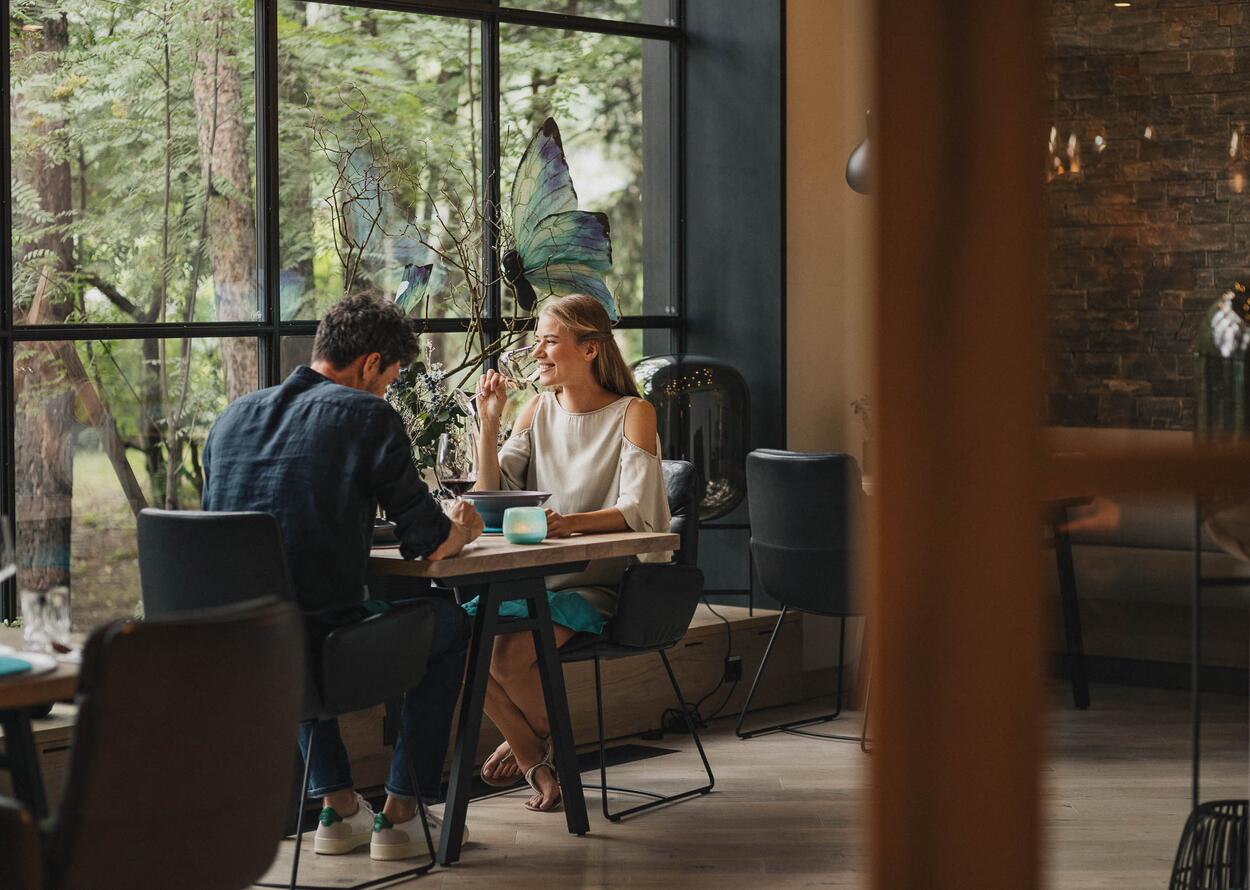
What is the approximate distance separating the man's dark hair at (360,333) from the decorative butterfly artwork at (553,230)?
1.66 m

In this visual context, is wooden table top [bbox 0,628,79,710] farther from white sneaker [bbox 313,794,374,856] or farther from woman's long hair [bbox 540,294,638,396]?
woman's long hair [bbox 540,294,638,396]

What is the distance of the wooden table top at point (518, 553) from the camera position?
11.1 feet

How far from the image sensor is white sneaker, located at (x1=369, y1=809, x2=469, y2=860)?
3645 mm

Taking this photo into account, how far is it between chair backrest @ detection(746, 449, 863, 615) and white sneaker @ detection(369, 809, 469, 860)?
1484 millimetres

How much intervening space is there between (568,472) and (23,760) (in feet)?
6.36

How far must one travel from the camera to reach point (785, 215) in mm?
5789

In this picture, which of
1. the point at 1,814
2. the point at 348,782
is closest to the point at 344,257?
the point at 348,782

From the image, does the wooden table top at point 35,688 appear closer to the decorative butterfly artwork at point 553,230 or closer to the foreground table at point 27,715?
the foreground table at point 27,715

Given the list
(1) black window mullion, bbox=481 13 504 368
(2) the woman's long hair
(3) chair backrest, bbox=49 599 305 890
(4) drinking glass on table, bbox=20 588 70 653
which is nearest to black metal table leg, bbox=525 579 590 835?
(2) the woman's long hair

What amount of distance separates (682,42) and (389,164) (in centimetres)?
154

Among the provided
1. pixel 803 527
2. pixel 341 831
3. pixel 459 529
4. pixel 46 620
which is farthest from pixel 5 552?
pixel 803 527

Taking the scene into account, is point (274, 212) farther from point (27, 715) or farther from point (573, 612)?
point (27, 715)

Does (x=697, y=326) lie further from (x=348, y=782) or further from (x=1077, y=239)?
(x=1077, y=239)

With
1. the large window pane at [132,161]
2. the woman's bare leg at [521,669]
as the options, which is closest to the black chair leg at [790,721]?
the woman's bare leg at [521,669]
